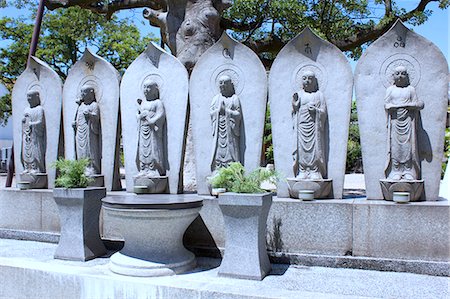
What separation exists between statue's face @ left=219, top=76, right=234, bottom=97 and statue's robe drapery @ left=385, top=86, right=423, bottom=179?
206 cm

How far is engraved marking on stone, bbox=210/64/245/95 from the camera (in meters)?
6.15

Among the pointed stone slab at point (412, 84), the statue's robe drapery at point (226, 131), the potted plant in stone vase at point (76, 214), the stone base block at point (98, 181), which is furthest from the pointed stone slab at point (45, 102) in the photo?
the pointed stone slab at point (412, 84)

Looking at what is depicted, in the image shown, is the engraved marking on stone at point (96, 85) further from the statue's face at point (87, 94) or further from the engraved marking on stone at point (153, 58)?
the engraved marking on stone at point (153, 58)

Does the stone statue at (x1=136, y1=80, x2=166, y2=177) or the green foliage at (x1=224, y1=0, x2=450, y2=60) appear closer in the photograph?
the stone statue at (x1=136, y1=80, x2=166, y2=177)

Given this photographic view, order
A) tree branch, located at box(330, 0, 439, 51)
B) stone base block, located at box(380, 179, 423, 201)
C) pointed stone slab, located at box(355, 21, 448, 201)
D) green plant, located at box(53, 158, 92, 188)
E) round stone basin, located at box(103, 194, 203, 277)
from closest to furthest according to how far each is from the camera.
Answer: round stone basin, located at box(103, 194, 203, 277) < stone base block, located at box(380, 179, 423, 201) < pointed stone slab, located at box(355, 21, 448, 201) < green plant, located at box(53, 158, 92, 188) < tree branch, located at box(330, 0, 439, 51)

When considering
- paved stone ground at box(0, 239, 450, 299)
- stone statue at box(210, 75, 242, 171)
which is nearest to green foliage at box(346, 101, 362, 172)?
stone statue at box(210, 75, 242, 171)

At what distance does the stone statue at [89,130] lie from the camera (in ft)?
22.3

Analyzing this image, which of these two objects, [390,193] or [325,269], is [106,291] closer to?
[325,269]

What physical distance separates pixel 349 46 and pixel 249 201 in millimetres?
6674

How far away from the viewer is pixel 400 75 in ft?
A: 17.7

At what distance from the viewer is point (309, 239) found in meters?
5.47

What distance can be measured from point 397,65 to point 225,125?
235cm

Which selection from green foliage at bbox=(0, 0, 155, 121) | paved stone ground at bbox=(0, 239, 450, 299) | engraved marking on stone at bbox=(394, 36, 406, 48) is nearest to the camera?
paved stone ground at bbox=(0, 239, 450, 299)

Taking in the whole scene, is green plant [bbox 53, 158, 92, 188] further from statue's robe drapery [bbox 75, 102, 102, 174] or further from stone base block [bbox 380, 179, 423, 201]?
stone base block [bbox 380, 179, 423, 201]
